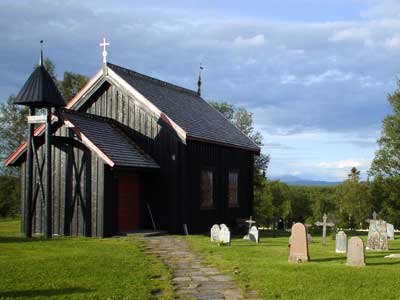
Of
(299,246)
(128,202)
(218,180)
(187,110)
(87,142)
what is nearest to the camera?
(299,246)

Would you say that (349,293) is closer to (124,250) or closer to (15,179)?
(124,250)

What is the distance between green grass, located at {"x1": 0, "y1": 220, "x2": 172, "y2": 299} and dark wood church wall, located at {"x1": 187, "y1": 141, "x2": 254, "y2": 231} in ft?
23.5

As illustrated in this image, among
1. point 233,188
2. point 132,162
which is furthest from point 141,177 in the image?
point 233,188

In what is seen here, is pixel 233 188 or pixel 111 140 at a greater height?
pixel 111 140

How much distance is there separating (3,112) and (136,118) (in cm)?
2292

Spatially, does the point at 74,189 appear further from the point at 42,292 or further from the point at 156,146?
the point at 42,292

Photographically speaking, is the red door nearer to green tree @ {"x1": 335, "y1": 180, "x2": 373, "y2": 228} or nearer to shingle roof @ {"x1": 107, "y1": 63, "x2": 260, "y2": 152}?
shingle roof @ {"x1": 107, "y1": 63, "x2": 260, "y2": 152}

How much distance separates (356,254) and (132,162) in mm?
9579

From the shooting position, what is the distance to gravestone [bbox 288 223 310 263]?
14148 millimetres

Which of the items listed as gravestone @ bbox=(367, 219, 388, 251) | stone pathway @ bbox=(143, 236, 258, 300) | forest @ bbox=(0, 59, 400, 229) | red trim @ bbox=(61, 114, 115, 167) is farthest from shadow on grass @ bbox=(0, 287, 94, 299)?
forest @ bbox=(0, 59, 400, 229)

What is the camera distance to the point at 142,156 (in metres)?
21.8

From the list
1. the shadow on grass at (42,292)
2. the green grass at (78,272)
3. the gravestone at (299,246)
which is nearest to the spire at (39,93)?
the green grass at (78,272)

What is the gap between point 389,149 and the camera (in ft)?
135

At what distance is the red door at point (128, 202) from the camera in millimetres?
21219
